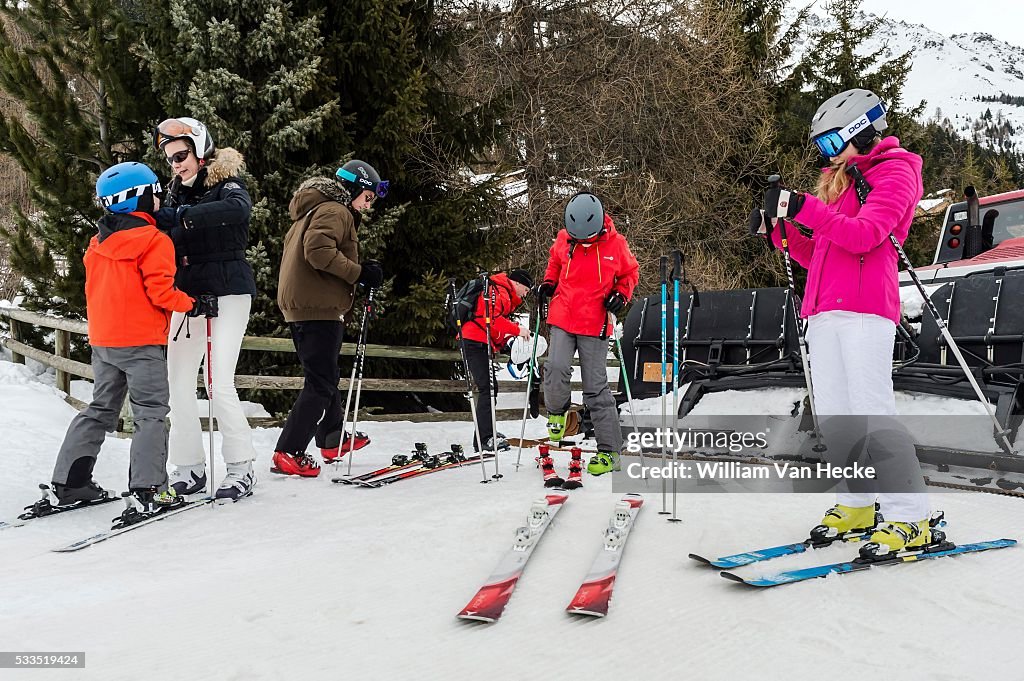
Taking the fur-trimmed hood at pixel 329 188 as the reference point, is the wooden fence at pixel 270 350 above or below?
below

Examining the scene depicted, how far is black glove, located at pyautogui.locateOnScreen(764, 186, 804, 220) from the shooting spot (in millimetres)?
3240

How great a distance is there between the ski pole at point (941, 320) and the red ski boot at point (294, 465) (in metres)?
3.83

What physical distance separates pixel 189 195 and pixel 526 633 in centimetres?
347

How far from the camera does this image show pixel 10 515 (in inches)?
161

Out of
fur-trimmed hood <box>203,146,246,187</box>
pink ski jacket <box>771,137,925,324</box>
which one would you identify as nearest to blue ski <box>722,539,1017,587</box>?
pink ski jacket <box>771,137,925,324</box>

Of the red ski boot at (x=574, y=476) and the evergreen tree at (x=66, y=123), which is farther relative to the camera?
the evergreen tree at (x=66, y=123)

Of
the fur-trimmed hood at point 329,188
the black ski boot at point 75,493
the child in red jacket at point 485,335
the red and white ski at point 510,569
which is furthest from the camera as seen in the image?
the child in red jacket at point 485,335

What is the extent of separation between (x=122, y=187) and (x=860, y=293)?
3.72 m

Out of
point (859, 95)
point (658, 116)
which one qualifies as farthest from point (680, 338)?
Result: point (658, 116)

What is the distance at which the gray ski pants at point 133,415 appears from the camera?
4027mm

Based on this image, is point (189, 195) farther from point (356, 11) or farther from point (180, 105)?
point (356, 11)

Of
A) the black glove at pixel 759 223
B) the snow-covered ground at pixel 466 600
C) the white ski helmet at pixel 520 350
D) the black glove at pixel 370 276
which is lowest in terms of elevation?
the snow-covered ground at pixel 466 600

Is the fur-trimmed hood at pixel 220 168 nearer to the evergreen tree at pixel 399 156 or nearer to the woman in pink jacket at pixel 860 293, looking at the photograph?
the evergreen tree at pixel 399 156


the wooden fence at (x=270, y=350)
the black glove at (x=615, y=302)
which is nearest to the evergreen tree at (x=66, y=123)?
the wooden fence at (x=270, y=350)
